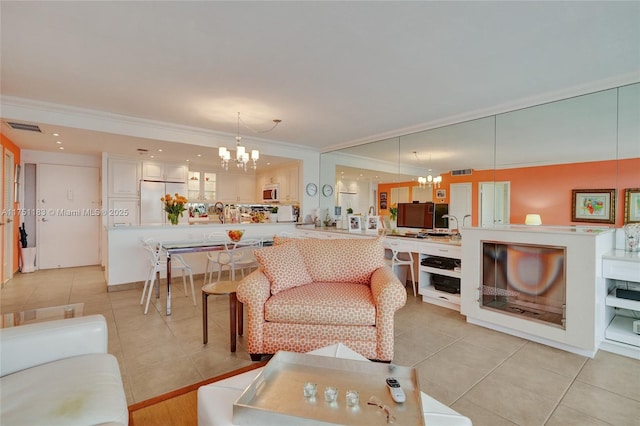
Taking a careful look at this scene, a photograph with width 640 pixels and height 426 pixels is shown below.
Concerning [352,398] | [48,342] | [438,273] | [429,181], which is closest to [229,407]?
[352,398]

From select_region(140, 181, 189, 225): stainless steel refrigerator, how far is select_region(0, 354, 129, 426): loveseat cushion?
509 cm

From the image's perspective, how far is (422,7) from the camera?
182 centimetres

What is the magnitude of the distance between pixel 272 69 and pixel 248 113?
1288 millimetres

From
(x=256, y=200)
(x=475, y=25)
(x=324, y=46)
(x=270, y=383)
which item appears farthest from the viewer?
(x=256, y=200)

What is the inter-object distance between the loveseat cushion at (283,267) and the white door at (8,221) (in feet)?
14.6

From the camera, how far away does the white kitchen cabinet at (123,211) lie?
5.54 metres

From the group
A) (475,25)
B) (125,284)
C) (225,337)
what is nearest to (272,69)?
(475,25)

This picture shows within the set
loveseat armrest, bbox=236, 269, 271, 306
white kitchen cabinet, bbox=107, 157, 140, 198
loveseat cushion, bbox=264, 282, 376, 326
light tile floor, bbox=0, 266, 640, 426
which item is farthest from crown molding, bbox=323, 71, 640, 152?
white kitchen cabinet, bbox=107, 157, 140, 198

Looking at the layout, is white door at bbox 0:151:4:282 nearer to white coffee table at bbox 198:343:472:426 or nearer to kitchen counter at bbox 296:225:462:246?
kitchen counter at bbox 296:225:462:246

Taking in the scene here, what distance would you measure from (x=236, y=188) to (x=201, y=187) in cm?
85

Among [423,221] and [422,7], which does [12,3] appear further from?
[423,221]

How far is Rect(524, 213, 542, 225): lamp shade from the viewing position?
3124 mm

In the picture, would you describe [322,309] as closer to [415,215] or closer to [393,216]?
[415,215]

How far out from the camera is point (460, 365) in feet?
7.35
